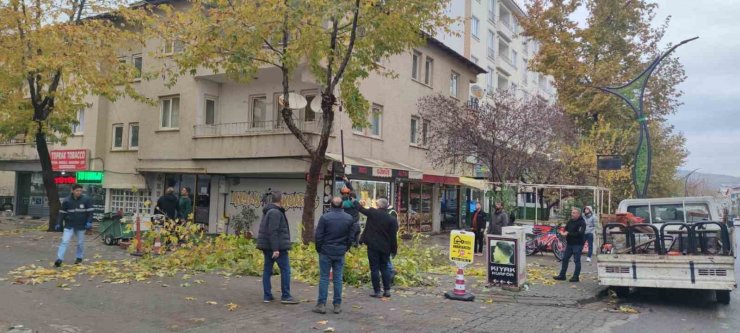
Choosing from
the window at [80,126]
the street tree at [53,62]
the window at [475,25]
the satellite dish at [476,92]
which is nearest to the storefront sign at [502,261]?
the street tree at [53,62]

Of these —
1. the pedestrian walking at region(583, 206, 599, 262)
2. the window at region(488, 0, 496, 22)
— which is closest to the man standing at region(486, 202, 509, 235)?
the pedestrian walking at region(583, 206, 599, 262)

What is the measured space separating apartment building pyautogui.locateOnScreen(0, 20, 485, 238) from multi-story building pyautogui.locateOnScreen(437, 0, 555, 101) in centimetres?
977

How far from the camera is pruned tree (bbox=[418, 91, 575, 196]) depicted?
810 inches

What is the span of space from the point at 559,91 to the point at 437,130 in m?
10.0

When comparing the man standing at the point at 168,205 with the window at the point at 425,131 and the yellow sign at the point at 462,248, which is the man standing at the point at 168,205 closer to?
the yellow sign at the point at 462,248

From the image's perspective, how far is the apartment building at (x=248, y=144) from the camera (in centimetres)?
1909

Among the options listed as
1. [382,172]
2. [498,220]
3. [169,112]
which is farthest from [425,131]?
[169,112]

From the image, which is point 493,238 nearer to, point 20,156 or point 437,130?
point 437,130

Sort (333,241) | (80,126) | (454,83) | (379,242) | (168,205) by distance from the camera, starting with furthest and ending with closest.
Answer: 1. (454,83)
2. (80,126)
3. (168,205)
4. (379,242)
5. (333,241)

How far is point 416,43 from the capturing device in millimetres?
13133

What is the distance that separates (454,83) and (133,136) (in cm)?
1503

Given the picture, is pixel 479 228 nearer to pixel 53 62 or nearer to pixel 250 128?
pixel 250 128

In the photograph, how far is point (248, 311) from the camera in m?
7.72

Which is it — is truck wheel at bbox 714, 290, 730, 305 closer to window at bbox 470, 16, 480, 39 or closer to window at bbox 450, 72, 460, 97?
window at bbox 450, 72, 460, 97
